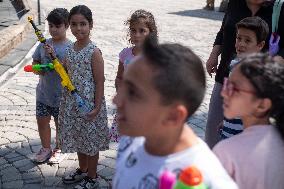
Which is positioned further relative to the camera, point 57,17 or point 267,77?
point 57,17

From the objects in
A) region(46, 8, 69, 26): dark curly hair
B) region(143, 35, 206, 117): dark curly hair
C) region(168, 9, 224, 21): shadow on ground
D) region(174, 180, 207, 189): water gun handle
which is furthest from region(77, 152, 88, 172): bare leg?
region(168, 9, 224, 21): shadow on ground

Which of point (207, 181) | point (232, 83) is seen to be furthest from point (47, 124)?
point (207, 181)

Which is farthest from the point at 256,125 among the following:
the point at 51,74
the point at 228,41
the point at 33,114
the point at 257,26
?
the point at 33,114

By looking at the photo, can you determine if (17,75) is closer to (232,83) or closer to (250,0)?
(250,0)

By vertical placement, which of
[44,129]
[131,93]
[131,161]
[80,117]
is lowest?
[44,129]

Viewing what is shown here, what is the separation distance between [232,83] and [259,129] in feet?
0.76

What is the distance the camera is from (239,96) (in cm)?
170

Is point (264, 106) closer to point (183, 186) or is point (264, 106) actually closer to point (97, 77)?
point (183, 186)

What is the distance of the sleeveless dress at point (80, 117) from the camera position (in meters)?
3.17

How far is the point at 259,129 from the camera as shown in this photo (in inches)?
68.1

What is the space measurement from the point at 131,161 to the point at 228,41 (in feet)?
5.81

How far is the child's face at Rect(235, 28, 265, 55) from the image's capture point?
106 inches

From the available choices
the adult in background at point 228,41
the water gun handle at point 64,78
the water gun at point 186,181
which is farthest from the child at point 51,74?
the water gun at point 186,181

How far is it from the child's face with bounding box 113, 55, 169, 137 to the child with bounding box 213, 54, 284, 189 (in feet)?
1.38
